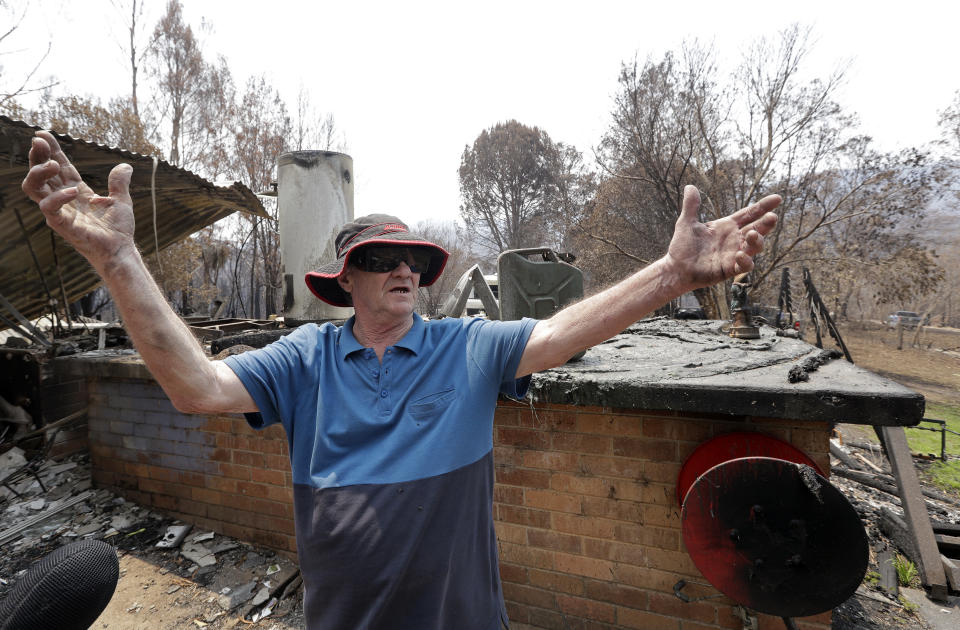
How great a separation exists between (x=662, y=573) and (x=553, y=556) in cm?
62

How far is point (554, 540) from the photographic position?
2791 mm

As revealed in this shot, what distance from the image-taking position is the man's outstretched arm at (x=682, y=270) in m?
1.31

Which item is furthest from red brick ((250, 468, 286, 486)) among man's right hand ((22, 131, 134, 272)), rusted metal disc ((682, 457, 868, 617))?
rusted metal disc ((682, 457, 868, 617))

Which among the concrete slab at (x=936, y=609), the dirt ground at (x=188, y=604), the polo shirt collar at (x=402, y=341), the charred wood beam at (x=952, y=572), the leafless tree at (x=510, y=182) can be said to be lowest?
the concrete slab at (x=936, y=609)

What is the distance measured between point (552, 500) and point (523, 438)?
402 millimetres

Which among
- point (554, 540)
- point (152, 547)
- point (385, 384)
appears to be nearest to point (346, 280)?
point (385, 384)

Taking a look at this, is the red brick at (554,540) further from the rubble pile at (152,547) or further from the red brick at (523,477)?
the rubble pile at (152,547)

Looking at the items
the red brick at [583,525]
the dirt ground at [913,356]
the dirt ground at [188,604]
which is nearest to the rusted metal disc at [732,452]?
the red brick at [583,525]

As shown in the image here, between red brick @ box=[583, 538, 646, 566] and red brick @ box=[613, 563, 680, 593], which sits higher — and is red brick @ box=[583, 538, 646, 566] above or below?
above

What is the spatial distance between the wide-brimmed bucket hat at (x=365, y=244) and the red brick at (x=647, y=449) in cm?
149

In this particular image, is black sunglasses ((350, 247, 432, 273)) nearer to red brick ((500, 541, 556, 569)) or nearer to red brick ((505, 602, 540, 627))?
red brick ((500, 541, 556, 569))

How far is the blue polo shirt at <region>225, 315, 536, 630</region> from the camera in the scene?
1364mm

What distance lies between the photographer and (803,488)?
183 centimetres

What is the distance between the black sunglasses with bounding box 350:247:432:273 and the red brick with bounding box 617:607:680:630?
2.38 meters
